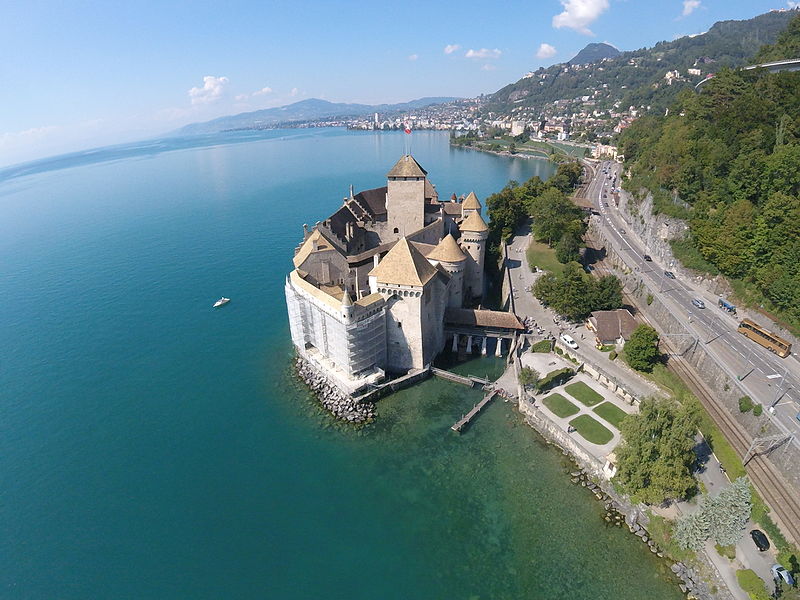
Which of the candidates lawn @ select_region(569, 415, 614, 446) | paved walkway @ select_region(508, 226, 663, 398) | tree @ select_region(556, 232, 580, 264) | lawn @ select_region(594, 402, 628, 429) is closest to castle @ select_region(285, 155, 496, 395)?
paved walkway @ select_region(508, 226, 663, 398)

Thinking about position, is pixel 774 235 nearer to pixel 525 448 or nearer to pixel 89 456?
pixel 525 448

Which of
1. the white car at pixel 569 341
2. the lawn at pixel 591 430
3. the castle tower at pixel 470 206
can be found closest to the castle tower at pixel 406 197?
the castle tower at pixel 470 206

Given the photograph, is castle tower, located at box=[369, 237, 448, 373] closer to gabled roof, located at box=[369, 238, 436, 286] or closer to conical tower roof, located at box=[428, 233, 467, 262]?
gabled roof, located at box=[369, 238, 436, 286]

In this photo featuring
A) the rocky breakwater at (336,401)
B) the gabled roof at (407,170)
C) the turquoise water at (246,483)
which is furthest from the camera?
the gabled roof at (407,170)

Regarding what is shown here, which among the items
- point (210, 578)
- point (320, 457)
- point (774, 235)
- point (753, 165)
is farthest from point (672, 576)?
point (753, 165)

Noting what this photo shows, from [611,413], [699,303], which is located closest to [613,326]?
[699,303]

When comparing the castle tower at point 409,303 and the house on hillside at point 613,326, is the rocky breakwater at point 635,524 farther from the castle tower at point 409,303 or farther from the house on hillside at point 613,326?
the castle tower at point 409,303
